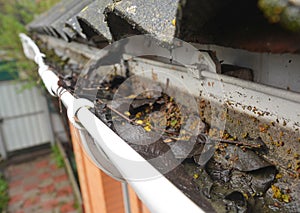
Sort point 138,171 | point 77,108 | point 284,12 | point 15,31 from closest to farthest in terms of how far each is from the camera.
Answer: point 284,12 → point 138,171 → point 77,108 → point 15,31

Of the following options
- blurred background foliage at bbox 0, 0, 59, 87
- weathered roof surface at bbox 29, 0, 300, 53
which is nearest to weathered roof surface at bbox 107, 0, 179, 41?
weathered roof surface at bbox 29, 0, 300, 53

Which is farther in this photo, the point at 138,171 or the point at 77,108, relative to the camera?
the point at 77,108

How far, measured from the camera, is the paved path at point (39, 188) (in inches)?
232

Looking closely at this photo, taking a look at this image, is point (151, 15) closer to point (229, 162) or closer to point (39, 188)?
point (229, 162)

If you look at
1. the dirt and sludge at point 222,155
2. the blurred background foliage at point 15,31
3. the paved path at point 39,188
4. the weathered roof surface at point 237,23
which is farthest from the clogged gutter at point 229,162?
the blurred background foliage at point 15,31

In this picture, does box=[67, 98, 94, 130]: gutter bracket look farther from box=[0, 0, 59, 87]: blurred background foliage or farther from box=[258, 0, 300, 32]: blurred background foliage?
box=[0, 0, 59, 87]: blurred background foliage

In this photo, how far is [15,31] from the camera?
692cm

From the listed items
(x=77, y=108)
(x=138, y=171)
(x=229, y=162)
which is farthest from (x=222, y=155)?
(x=77, y=108)

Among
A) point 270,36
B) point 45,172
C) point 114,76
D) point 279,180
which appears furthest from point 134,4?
point 45,172

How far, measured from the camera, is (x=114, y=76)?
1.67m

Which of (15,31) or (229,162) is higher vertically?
(15,31)

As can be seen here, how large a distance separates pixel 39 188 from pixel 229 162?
269 inches

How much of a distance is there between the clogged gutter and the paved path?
5507mm

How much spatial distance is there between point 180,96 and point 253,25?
2.23ft
